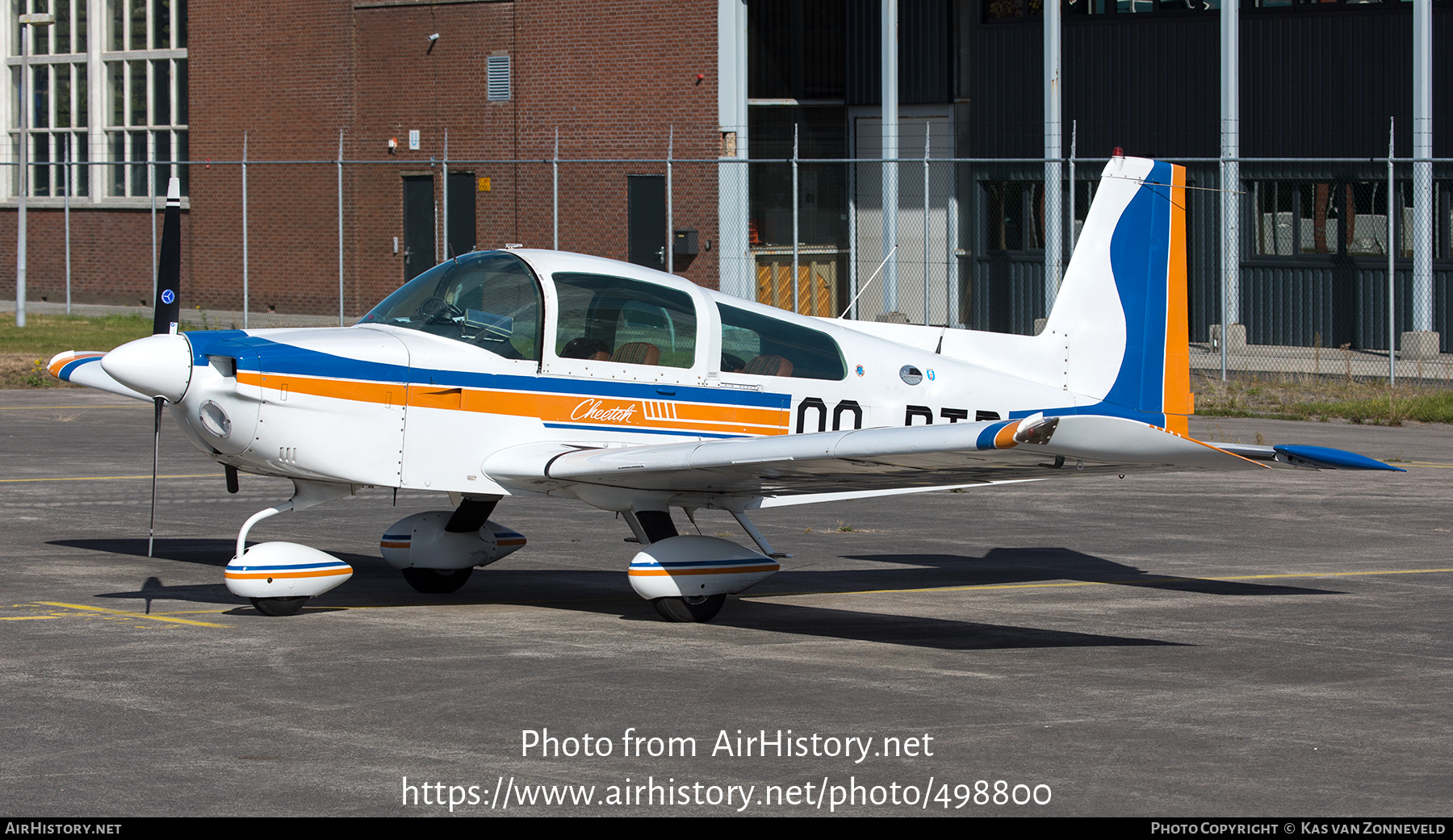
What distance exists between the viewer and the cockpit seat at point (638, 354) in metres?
9.66

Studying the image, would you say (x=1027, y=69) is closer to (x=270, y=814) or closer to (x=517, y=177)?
(x=517, y=177)

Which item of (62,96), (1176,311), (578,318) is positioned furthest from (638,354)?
(62,96)

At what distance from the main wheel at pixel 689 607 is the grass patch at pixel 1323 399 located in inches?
503

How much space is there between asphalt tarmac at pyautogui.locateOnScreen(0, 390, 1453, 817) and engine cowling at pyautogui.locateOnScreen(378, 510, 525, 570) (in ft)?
0.76

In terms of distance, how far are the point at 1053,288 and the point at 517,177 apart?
11697 millimetres

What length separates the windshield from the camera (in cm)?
942

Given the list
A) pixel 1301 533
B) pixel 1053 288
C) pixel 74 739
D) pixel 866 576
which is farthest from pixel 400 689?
pixel 1053 288

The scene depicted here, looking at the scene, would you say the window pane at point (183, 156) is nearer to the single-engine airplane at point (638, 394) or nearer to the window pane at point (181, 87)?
the window pane at point (181, 87)

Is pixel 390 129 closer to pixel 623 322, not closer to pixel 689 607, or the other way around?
pixel 623 322

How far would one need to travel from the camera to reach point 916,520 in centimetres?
1361

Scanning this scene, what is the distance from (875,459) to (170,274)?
4.37 m

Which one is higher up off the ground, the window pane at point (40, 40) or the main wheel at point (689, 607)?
the window pane at point (40, 40)

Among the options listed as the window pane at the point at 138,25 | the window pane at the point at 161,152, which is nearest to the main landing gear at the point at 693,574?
the window pane at the point at 161,152

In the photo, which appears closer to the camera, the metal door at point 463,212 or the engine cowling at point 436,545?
the engine cowling at point 436,545
